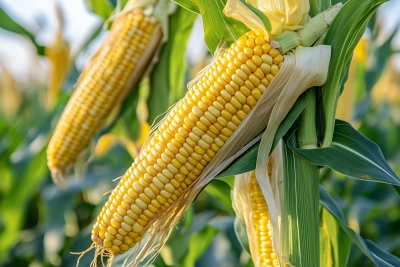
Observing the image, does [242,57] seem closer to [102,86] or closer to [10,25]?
[102,86]

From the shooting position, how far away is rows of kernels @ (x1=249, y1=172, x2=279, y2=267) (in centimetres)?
111

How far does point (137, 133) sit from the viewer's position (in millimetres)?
2484

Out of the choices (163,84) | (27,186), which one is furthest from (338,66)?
(27,186)

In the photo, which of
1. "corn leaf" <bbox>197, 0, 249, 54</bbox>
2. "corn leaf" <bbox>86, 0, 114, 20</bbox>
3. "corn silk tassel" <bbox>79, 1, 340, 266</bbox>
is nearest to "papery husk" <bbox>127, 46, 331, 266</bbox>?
"corn silk tassel" <bbox>79, 1, 340, 266</bbox>

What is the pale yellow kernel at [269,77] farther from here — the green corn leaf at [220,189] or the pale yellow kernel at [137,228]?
the green corn leaf at [220,189]

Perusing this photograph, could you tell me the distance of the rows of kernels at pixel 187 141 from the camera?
0.96 meters

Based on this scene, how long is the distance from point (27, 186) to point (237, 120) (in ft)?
9.39

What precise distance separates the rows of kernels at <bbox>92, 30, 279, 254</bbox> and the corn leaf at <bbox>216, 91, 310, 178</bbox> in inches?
3.2

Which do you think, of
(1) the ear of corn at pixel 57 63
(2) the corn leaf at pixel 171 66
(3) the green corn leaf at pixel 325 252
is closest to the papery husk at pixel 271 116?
(3) the green corn leaf at pixel 325 252

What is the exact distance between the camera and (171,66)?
6.70 feet

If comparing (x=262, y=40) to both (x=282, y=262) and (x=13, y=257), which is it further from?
(x=13, y=257)

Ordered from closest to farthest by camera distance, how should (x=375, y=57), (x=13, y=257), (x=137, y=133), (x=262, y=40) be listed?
(x=262, y=40)
(x=137, y=133)
(x=13, y=257)
(x=375, y=57)

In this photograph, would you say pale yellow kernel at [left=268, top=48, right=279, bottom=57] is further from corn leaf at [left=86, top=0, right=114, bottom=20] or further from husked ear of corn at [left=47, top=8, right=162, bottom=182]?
corn leaf at [left=86, top=0, right=114, bottom=20]

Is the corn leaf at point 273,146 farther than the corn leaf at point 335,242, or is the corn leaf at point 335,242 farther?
the corn leaf at point 335,242
